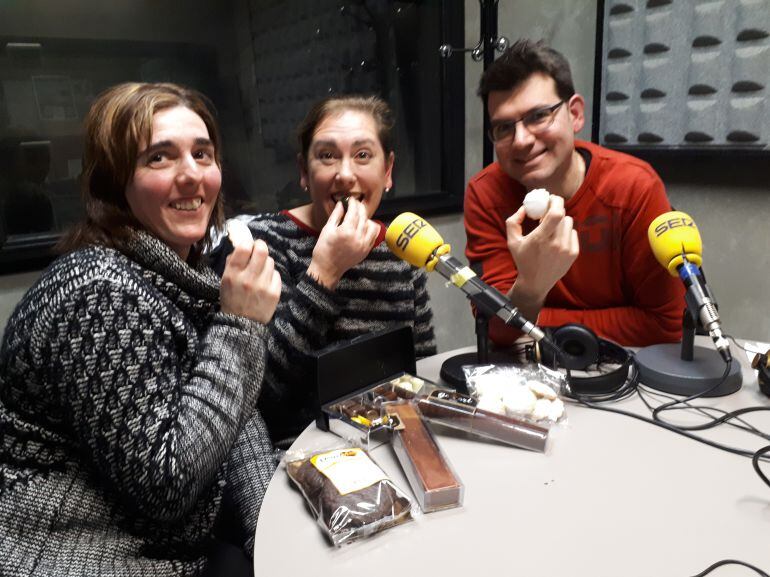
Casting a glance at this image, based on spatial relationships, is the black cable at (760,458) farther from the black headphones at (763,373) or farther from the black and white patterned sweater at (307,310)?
the black and white patterned sweater at (307,310)

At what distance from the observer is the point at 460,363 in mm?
1371

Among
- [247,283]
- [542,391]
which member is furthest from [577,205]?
[247,283]

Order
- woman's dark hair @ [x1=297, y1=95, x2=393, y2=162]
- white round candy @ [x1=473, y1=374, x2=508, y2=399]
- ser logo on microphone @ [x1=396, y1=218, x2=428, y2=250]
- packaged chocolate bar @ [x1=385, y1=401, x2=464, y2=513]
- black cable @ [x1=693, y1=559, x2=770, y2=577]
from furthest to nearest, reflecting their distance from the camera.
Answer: woman's dark hair @ [x1=297, y1=95, x2=393, y2=162] < ser logo on microphone @ [x1=396, y1=218, x2=428, y2=250] < white round candy @ [x1=473, y1=374, x2=508, y2=399] < packaged chocolate bar @ [x1=385, y1=401, x2=464, y2=513] < black cable @ [x1=693, y1=559, x2=770, y2=577]

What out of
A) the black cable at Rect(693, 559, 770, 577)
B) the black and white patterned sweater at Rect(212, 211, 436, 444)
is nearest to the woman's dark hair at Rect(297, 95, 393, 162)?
the black and white patterned sweater at Rect(212, 211, 436, 444)

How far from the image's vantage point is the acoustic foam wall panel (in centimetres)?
227

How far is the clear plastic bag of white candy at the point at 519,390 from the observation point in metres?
1.12

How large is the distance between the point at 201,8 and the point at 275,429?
1.65m

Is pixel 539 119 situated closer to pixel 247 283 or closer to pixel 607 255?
pixel 607 255

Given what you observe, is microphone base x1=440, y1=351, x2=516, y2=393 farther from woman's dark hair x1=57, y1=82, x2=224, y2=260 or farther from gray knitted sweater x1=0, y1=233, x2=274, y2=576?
woman's dark hair x1=57, y1=82, x2=224, y2=260

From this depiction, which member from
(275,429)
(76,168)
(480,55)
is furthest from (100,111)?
(480,55)

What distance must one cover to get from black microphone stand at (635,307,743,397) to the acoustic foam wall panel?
1428mm

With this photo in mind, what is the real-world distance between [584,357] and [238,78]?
5.84ft

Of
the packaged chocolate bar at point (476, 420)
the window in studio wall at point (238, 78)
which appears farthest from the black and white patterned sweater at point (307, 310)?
the window in studio wall at point (238, 78)

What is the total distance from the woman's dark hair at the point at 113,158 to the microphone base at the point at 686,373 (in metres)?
1.13
